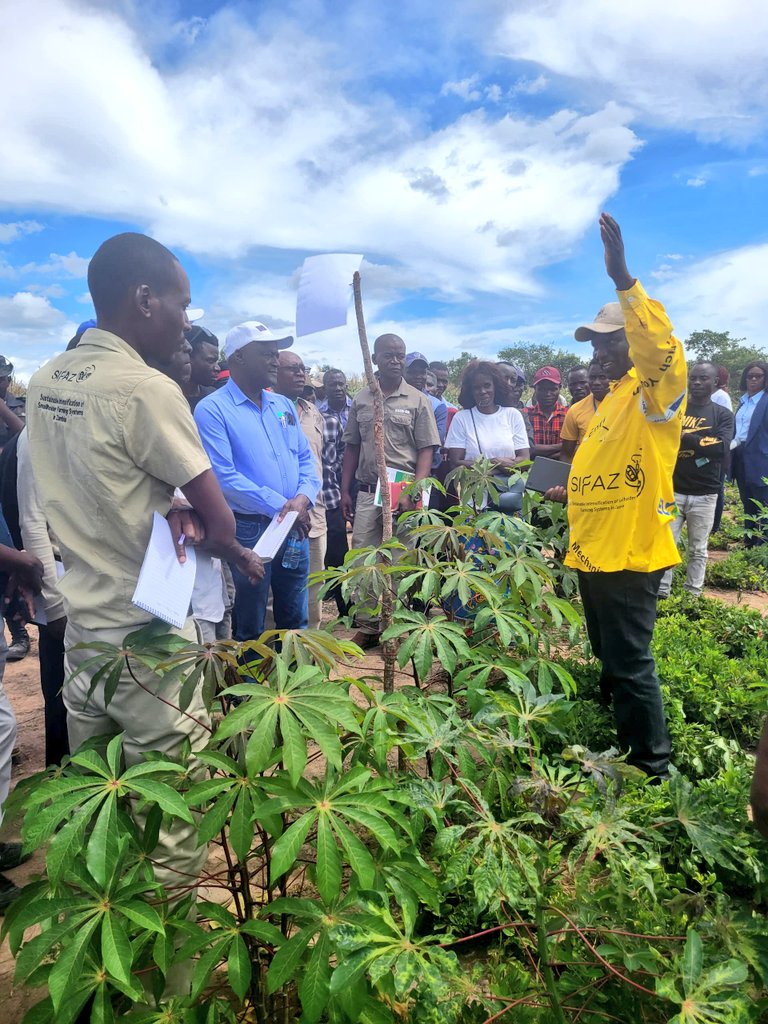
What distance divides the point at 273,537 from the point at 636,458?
4.99ft

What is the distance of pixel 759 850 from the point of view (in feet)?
5.41

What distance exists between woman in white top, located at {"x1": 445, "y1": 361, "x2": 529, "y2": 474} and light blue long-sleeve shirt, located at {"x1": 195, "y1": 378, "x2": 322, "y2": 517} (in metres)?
1.63

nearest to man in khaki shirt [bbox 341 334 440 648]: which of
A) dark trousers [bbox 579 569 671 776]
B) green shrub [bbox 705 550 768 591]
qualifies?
dark trousers [bbox 579 569 671 776]

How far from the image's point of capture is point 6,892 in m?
2.07

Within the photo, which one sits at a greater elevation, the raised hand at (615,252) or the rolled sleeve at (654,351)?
the raised hand at (615,252)

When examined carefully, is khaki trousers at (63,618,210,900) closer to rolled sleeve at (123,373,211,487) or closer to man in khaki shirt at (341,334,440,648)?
rolled sleeve at (123,373,211,487)

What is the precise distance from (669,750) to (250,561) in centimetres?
177

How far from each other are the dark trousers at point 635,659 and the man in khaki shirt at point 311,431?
6.63ft

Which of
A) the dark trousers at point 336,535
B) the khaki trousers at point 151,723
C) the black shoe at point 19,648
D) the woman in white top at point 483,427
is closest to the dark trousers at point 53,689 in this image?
the khaki trousers at point 151,723

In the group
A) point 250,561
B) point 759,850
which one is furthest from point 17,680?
point 759,850

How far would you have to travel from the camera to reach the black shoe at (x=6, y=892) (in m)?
2.03

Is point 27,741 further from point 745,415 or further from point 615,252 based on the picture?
point 745,415

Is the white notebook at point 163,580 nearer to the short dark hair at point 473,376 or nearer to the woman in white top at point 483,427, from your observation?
the woman in white top at point 483,427

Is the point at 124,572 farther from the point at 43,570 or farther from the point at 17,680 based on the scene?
the point at 17,680
